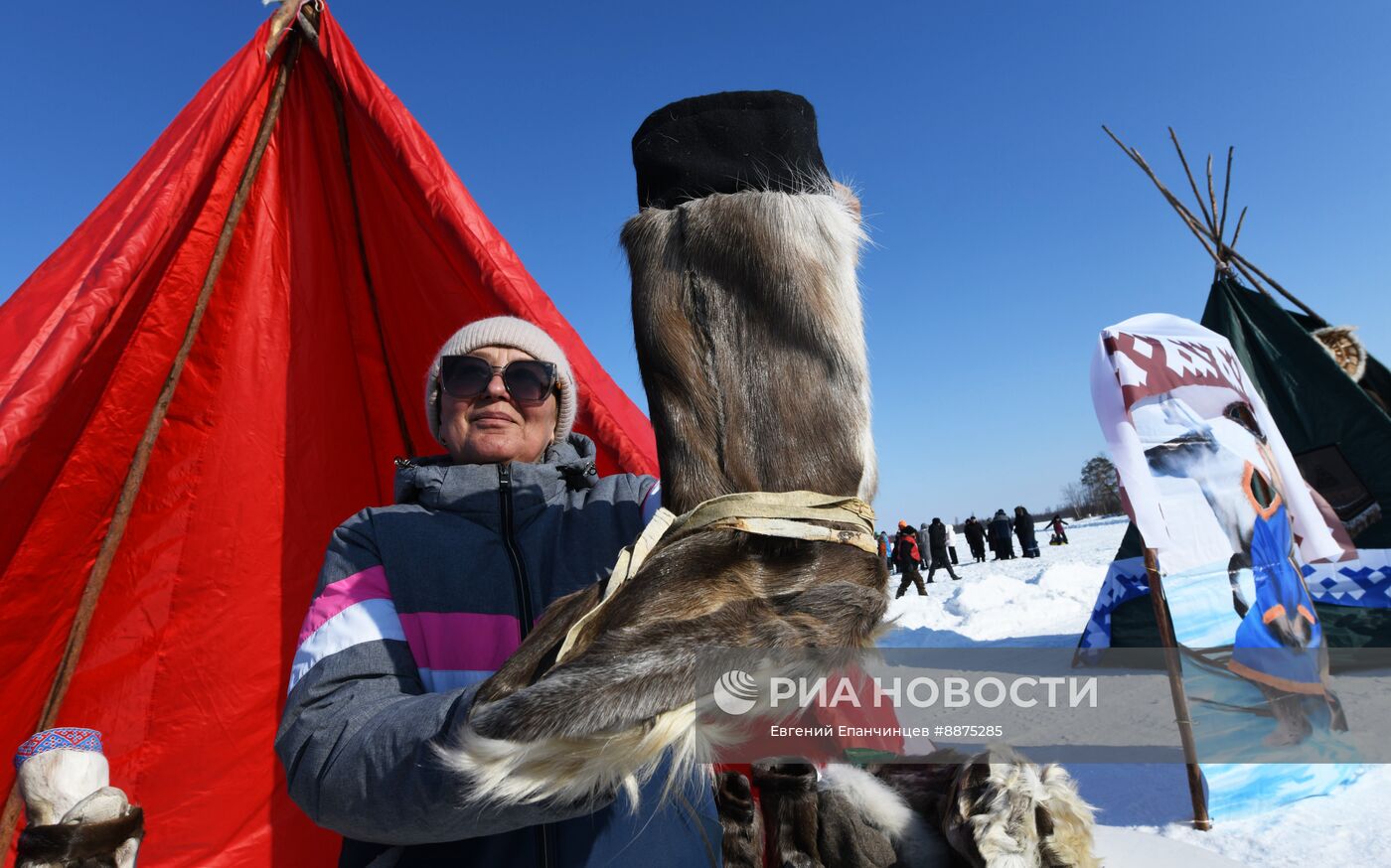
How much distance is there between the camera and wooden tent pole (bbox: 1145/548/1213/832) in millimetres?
3354

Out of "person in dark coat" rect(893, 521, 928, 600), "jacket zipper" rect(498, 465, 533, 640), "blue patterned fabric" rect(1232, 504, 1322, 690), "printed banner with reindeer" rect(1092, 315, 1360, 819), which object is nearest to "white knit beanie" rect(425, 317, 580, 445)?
"jacket zipper" rect(498, 465, 533, 640)

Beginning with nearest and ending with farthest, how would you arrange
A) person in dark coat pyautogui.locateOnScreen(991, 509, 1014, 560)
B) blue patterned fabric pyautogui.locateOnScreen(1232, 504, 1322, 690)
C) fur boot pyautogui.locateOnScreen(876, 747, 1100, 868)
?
1. fur boot pyautogui.locateOnScreen(876, 747, 1100, 868)
2. blue patterned fabric pyautogui.locateOnScreen(1232, 504, 1322, 690)
3. person in dark coat pyautogui.locateOnScreen(991, 509, 1014, 560)

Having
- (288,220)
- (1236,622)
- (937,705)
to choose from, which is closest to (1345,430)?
(1236,622)

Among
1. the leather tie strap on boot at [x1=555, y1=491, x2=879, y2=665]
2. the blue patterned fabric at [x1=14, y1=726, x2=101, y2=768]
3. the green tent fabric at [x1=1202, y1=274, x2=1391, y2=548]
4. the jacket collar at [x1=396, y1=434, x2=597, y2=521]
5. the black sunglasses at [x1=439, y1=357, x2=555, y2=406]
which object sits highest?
the green tent fabric at [x1=1202, y1=274, x2=1391, y2=548]

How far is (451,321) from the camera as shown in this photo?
2.69 m

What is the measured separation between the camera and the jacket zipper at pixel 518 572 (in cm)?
114

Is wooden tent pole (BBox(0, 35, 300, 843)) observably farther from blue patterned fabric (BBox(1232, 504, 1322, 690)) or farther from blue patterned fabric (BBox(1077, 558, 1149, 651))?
blue patterned fabric (BBox(1077, 558, 1149, 651))

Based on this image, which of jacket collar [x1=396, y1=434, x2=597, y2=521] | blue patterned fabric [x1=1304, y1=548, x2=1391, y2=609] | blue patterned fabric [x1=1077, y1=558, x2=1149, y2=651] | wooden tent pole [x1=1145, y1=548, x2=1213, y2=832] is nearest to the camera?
jacket collar [x1=396, y1=434, x2=597, y2=521]

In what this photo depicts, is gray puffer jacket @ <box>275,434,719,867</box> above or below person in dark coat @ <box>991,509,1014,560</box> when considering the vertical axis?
below

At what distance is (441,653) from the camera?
50.0 inches

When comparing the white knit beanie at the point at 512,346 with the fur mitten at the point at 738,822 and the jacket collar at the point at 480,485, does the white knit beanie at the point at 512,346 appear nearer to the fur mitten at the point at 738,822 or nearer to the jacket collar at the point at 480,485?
the jacket collar at the point at 480,485

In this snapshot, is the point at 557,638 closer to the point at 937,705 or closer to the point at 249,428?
the point at 937,705

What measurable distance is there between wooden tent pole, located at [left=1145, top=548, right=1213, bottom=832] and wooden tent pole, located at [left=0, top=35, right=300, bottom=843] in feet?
13.7

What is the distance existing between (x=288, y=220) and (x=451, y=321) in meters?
0.72
